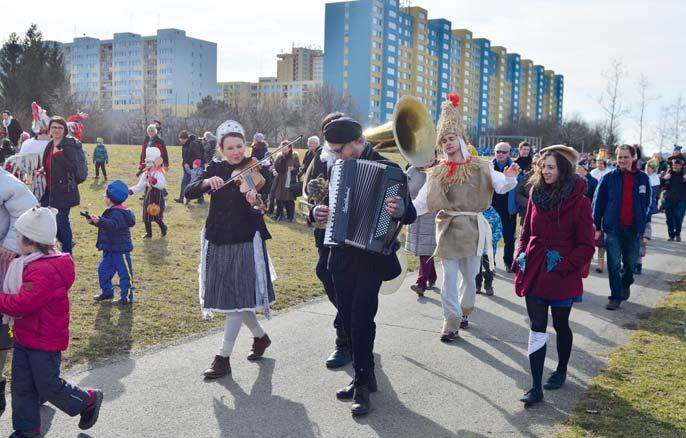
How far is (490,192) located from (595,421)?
2.56 m

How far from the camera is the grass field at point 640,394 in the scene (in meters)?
4.49

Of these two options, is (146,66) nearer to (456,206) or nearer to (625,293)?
(625,293)

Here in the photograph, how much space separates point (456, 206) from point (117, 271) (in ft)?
12.8

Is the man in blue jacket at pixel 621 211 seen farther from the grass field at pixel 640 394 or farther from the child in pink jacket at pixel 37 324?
the child in pink jacket at pixel 37 324

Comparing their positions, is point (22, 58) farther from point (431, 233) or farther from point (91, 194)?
point (431, 233)

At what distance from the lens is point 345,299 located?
505 cm

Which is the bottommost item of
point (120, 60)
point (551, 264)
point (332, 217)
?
point (551, 264)

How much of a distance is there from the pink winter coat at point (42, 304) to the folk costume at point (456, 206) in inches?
137

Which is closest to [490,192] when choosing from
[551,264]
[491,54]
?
[551,264]

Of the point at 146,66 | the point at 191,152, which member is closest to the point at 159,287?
the point at 191,152

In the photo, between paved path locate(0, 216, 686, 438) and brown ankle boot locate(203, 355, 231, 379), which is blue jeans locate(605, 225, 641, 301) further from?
brown ankle boot locate(203, 355, 231, 379)

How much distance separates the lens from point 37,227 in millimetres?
3898

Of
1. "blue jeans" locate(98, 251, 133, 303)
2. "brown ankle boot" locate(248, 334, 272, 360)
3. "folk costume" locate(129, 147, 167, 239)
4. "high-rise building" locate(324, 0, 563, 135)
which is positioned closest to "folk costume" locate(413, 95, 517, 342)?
"brown ankle boot" locate(248, 334, 272, 360)

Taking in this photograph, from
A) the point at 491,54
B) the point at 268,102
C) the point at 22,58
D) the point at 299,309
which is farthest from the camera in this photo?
the point at 491,54
